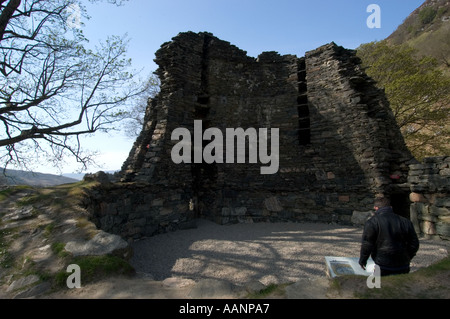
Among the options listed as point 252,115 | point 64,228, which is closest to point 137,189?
point 64,228

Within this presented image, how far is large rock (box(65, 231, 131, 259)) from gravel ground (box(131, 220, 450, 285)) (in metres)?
0.60

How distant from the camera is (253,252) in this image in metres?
6.16

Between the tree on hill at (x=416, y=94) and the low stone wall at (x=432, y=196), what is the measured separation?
8547mm

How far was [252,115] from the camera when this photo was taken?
10.6 metres

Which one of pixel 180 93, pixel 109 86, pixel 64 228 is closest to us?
pixel 64 228

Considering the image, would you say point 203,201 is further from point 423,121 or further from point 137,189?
point 423,121

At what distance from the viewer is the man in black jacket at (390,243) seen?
2.90 meters

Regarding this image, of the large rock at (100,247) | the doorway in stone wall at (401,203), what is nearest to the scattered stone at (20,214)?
the large rock at (100,247)

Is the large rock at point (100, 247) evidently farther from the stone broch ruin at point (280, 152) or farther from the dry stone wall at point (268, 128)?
the dry stone wall at point (268, 128)

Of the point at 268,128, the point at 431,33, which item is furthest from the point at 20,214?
the point at 431,33

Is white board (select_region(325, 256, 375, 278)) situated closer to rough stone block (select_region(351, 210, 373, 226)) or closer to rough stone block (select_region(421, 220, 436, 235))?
rough stone block (select_region(421, 220, 436, 235))

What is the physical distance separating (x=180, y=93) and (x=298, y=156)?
224 inches

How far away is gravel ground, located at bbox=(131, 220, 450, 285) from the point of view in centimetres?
495

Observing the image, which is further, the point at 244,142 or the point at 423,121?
the point at 423,121
